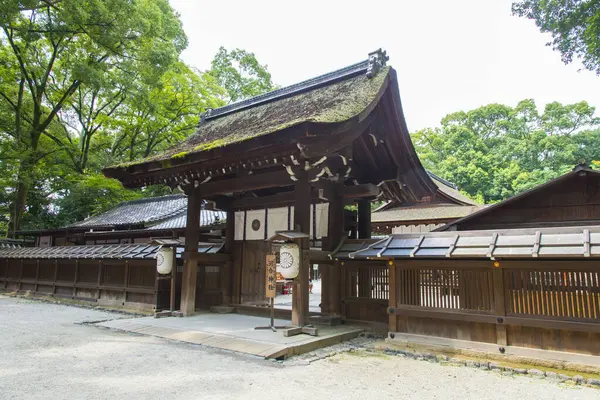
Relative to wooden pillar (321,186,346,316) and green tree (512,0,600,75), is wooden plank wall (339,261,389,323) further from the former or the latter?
green tree (512,0,600,75)

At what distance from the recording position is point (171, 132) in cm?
2544

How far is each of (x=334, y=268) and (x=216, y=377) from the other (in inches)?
159

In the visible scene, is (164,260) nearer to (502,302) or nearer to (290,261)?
(290,261)

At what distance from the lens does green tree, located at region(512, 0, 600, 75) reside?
1462cm

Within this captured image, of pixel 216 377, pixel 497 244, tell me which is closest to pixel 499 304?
pixel 497 244

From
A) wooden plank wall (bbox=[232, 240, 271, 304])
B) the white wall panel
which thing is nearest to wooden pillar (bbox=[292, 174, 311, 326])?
the white wall panel

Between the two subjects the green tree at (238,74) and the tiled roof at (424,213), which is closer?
the tiled roof at (424,213)

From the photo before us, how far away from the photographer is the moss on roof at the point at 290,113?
7021 mm

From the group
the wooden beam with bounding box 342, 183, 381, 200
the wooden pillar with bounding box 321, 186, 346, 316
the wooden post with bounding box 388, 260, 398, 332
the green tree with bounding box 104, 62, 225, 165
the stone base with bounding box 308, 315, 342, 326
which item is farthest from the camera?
the green tree with bounding box 104, 62, 225, 165

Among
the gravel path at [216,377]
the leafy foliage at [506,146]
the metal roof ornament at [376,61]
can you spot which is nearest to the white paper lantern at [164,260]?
the gravel path at [216,377]

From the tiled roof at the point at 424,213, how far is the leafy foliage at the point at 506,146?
628 inches

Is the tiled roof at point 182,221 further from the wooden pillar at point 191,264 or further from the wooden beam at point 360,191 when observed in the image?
the wooden beam at point 360,191

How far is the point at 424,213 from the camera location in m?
18.8

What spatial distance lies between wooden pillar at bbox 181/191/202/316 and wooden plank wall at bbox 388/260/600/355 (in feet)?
16.4
